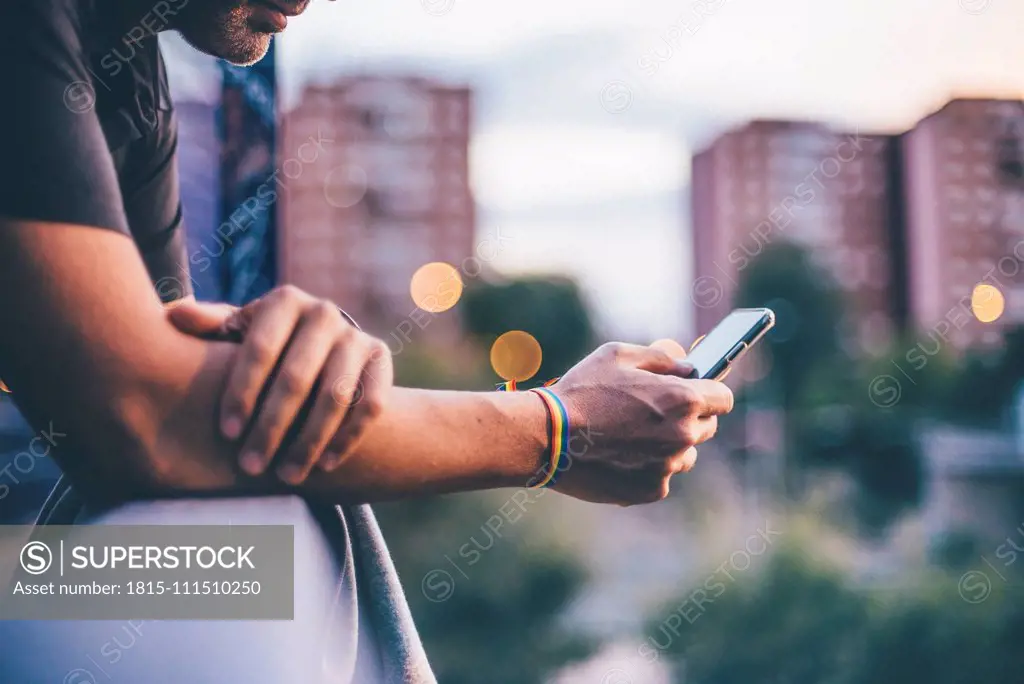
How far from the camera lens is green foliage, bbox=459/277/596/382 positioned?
574 inches

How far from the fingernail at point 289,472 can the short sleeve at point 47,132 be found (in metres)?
0.22

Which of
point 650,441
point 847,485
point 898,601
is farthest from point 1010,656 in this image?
point 650,441

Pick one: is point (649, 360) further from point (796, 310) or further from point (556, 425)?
point (796, 310)

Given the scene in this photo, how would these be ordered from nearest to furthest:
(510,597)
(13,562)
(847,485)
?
(13,562) < (510,597) < (847,485)

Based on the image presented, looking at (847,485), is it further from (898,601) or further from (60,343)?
(60,343)

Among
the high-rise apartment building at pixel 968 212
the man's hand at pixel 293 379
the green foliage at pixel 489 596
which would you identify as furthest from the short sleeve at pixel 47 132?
the green foliage at pixel 489 596

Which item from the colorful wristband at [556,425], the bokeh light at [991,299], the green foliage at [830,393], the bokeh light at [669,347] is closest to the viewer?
the colorful wristband at [556,425]

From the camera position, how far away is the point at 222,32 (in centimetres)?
86

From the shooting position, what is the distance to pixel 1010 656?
7.64 meters

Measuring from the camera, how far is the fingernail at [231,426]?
2.06 feet

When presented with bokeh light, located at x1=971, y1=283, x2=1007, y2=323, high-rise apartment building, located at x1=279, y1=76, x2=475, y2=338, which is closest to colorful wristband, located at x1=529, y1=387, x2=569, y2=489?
bokeh light, located at x1=971, y1=283, x2=1007, y2=323

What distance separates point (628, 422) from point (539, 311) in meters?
14.3

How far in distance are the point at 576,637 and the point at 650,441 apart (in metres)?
8.82

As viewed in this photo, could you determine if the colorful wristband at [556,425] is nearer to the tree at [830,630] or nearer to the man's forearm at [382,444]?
the man's forearm at [382,444]
